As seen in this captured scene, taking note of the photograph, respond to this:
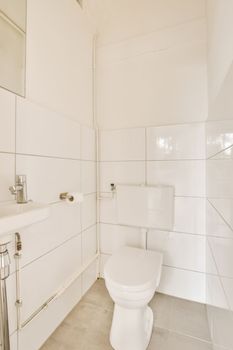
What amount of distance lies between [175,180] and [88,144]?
0.76m

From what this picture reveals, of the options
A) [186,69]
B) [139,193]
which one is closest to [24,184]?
[139,193]

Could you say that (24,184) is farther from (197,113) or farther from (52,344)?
(197,113)

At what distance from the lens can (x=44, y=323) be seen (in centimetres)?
110

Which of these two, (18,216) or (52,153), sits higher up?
(52,153)

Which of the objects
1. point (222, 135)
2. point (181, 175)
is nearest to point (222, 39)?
point (222, 135)

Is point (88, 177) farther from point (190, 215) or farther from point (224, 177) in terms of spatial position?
point (224, 177)

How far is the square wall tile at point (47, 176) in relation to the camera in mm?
987

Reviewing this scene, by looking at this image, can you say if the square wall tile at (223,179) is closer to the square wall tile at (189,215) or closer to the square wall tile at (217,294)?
the square wall tile at (217,294)

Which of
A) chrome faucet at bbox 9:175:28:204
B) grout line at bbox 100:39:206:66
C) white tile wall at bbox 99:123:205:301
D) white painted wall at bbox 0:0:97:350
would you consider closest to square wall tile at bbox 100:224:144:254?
white tile wall at bbox 99:123:205:301

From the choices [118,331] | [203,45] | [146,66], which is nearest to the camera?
[118,331]

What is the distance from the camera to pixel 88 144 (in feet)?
5.16

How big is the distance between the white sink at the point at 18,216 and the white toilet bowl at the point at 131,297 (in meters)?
0.57

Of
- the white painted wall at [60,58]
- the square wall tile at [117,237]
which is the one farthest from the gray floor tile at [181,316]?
the white painted wall at [60,58]

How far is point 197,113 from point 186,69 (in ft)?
1.15
